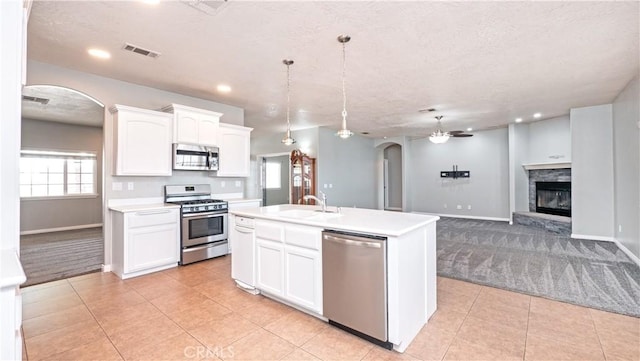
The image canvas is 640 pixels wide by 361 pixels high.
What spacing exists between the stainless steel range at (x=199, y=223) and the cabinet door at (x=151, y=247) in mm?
129

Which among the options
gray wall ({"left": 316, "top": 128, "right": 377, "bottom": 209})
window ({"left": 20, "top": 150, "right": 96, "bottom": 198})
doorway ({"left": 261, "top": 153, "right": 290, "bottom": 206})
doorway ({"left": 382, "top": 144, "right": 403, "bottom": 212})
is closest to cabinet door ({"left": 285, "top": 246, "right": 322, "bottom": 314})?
gray wall ({"left": 316, "top": 128, "right": 377, "bottom": 209})

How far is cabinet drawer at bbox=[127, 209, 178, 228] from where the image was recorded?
3634mm

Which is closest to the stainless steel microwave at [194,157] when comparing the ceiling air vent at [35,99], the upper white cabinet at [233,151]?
the upper white cabinet at [233,151]

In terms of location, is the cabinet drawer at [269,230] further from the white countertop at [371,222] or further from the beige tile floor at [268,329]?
the beige tile floor at [268,329]

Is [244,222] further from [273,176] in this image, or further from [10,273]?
[273,176]

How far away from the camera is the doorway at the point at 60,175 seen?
17.6 ft

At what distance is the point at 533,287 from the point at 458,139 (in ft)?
20.9

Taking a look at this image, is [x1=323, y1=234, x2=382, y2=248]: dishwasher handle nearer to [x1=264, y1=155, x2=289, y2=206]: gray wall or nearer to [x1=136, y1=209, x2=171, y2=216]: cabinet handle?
[x1=136, y1=209, x2=171, y2=216]: cabinet handle

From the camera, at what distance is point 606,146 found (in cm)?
536

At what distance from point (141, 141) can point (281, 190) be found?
5.98m

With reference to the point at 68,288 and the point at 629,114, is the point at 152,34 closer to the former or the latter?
the point at 68,288

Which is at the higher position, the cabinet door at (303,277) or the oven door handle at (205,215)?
the oven door handle at (205,215)

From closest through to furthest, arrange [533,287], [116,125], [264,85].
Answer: [533,287] < [116,125] < [264,85]

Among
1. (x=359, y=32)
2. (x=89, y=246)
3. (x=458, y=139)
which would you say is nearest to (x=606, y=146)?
(x=458, y=139)
